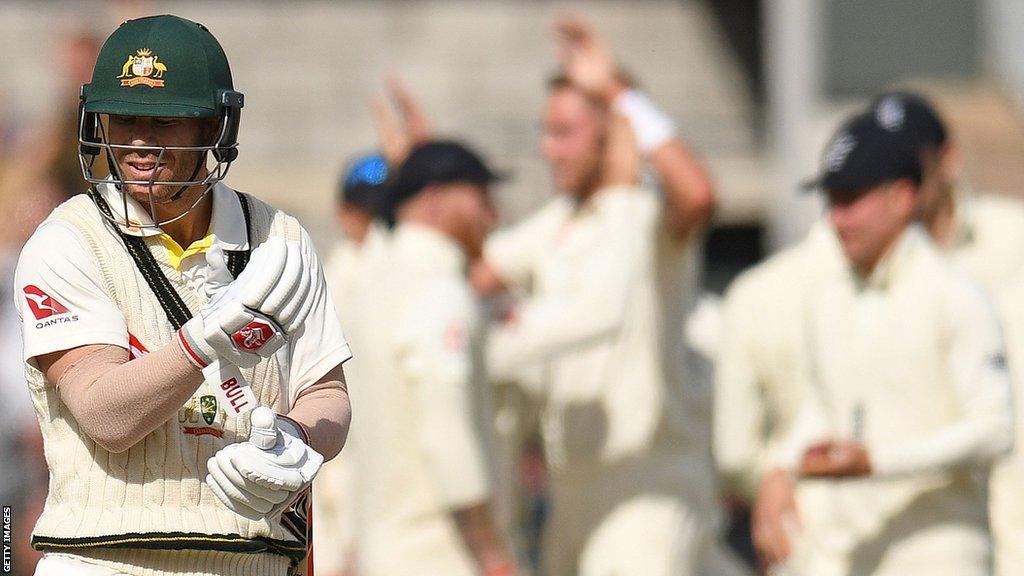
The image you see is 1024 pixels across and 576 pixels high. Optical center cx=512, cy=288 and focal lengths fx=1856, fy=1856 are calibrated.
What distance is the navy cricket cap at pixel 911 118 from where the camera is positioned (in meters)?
5.98

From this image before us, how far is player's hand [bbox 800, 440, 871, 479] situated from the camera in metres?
5.05

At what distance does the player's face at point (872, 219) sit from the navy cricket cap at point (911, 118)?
13.7 inches

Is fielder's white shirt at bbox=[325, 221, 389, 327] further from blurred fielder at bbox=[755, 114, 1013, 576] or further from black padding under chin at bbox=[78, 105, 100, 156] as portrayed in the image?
black padding under chin at bbox=[78, 105, 100, 156]

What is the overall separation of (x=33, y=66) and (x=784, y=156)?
6211mm

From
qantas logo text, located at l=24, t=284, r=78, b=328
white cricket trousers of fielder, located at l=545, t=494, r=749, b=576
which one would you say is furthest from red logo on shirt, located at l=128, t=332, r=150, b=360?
white cricket trousers of fielder, located at l=545, t=494, r=749, b=576

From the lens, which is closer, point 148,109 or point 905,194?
point 148,109

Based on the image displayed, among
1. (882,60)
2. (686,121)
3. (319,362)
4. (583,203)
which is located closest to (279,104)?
(686,121)

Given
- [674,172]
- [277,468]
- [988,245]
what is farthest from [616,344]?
[277,468]

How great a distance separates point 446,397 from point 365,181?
7.85 ft

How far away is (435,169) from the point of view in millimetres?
6574

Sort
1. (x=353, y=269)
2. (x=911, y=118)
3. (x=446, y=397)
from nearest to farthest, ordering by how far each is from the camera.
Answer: (x=446, y=397), (x=911, y=118), (x=353, y=269)

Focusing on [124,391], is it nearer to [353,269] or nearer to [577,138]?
[577,138]

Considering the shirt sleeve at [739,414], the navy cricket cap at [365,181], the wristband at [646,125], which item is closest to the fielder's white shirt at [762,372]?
the shirt sleeve at [739,414]

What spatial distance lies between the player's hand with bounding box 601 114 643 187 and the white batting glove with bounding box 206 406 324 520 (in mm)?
3827
